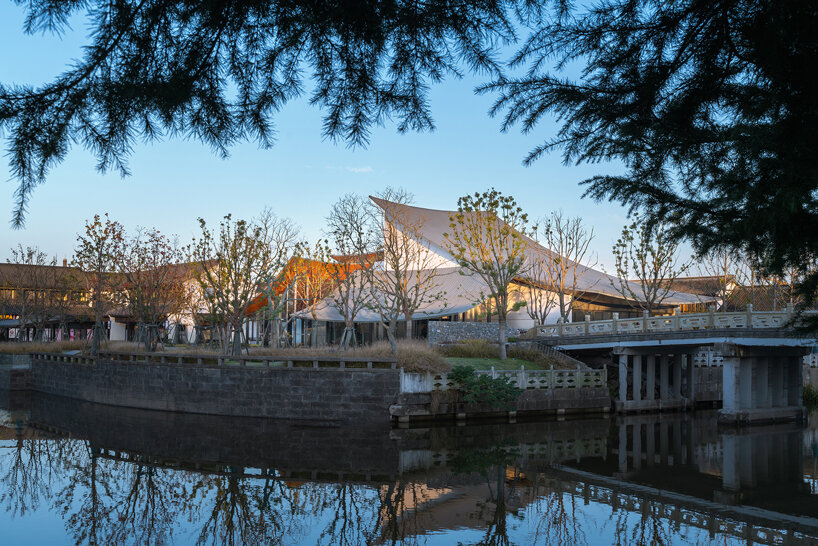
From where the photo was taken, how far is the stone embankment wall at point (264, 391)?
77.0ft

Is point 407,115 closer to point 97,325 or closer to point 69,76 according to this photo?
point 69,76

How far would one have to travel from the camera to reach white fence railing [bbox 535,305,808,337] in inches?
1030

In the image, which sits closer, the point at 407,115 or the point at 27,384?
the point at 407,115

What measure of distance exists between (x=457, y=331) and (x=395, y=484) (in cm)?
2275

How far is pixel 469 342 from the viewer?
3238cm

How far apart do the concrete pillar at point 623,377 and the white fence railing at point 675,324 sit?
122cm

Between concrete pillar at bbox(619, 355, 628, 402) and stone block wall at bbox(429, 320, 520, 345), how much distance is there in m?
7.89

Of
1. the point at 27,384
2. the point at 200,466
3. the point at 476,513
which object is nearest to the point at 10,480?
the point at 200,466

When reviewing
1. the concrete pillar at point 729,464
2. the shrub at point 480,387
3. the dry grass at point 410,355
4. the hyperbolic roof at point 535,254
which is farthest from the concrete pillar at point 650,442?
the hyperbolic roof at point 535,254

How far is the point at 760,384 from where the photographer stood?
90.1ft

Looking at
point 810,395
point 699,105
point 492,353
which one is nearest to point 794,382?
point 810,395

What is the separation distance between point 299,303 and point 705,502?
120 feet

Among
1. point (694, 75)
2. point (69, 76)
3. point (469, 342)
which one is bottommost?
point (469, 342)

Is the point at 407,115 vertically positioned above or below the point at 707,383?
above
